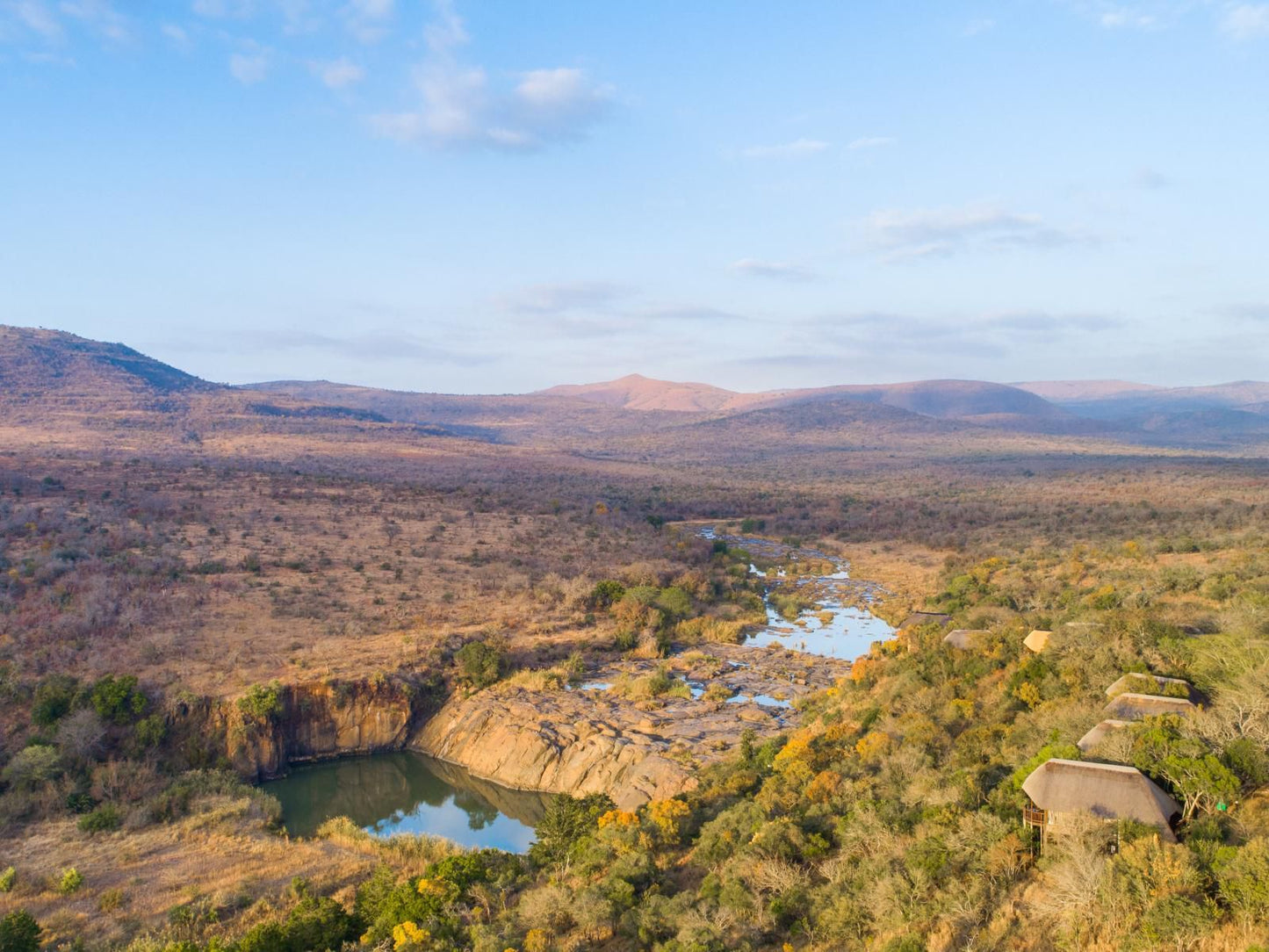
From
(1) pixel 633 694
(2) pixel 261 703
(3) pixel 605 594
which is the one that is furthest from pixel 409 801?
(3) pixel 605 594

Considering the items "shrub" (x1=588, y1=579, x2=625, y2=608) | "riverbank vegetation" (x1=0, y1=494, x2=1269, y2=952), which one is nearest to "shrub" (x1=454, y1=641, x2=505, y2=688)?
"shrub" (x1=588, y1=579, x2=625, y2=608)

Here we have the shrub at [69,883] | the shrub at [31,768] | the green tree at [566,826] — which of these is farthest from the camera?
the shrub at [31,768]

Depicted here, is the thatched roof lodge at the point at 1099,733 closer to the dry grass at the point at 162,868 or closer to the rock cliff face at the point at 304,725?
the dry grass at the point at 162,868

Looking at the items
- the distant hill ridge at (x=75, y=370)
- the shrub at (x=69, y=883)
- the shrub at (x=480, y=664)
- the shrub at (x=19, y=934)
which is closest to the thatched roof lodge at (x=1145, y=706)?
the shrub at (x=480, y=664)

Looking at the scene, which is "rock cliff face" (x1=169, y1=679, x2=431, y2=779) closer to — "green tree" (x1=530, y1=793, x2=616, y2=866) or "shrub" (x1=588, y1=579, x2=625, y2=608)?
"green tree" (x1=530, y1=793, x2=616, y2=866)

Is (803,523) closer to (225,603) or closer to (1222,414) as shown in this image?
(225,603)

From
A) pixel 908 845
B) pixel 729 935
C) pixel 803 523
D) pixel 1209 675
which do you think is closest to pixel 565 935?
pixel 729 935
